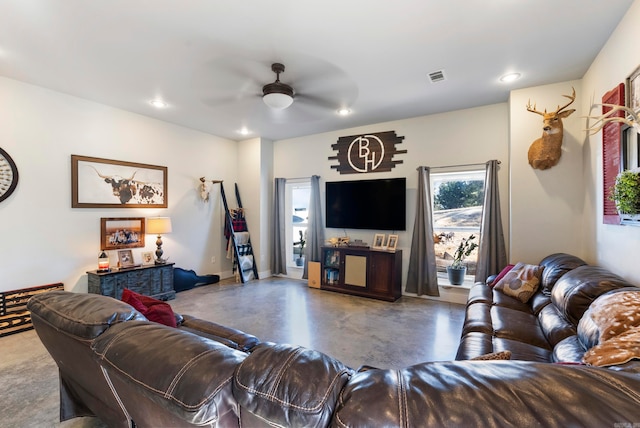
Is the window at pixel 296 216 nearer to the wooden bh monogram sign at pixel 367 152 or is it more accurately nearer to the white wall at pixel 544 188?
the wooden bh monogram sign at pixel 367 152

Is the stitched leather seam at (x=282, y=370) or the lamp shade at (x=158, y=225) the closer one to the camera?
the stitched leather seam at (x=282, y=370)

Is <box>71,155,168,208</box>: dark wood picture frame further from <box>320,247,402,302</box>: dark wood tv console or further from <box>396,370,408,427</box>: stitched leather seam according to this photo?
<box>396,370,408,427</box>: stitched leather seam

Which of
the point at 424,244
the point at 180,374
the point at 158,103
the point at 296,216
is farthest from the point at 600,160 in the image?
the point at 158,103

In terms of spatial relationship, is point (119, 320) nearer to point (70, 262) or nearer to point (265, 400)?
point (265, 400)

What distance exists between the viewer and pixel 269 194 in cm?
597

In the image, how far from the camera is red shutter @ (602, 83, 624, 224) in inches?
89.5

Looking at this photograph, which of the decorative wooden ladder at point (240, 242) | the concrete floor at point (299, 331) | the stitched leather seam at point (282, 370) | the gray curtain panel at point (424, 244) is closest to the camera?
the stitched leather seam at point (282, 370)

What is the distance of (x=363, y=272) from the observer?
456cm

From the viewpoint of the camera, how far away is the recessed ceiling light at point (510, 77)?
3.11 meters

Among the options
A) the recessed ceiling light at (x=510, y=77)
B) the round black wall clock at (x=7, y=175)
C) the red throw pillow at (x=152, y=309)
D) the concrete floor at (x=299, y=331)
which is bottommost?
the concrete floor at (x=299, y=331)

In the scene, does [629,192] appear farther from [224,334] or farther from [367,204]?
[367,204]

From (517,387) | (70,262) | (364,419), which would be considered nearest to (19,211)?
(70,262)

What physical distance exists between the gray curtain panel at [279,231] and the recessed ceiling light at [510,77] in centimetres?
394

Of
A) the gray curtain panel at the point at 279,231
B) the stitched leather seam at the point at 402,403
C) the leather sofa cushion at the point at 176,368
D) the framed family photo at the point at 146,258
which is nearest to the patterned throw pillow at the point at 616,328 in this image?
the stitched leather seam at the point at 402,403
